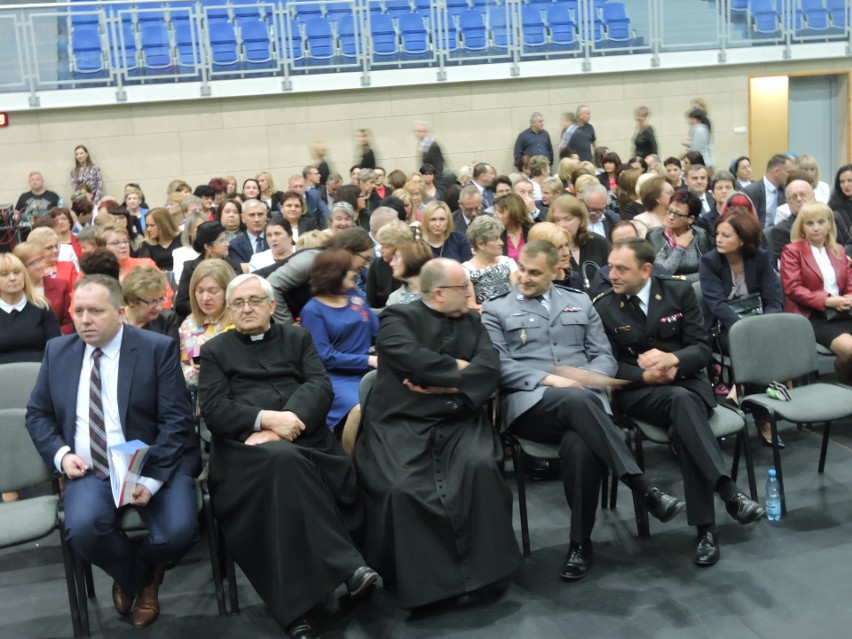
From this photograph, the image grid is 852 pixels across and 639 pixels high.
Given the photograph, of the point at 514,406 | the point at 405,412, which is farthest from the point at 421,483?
the point at 514,406

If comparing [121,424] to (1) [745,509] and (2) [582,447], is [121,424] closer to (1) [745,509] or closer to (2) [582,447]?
(2) [582,447]

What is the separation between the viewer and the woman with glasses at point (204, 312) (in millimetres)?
4414

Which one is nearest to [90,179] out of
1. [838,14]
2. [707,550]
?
[707,550]

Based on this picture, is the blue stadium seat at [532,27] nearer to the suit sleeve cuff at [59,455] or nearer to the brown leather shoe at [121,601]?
the suit sleeve cuff at [59,455]

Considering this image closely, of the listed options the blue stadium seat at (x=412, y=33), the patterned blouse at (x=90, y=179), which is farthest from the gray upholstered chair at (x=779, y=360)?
the patterned blouse at (x=90, y=179)

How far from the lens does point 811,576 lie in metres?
3.72

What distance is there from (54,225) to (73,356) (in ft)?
12.8

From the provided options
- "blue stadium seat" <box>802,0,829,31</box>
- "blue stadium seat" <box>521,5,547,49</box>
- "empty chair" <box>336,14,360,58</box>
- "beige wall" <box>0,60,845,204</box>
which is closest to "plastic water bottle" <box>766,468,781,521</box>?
"beige wall" <box>0,60,845,204</box>

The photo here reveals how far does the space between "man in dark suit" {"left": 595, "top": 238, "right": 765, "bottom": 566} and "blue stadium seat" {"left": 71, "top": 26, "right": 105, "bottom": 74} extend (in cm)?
867

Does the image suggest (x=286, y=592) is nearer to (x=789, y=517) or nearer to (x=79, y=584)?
(x=79, y=584)

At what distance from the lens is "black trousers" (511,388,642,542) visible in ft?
12.6

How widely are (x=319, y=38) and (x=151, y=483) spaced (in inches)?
360

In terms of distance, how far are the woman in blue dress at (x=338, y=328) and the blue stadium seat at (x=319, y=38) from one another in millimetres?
7902

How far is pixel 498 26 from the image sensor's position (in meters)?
12.3
